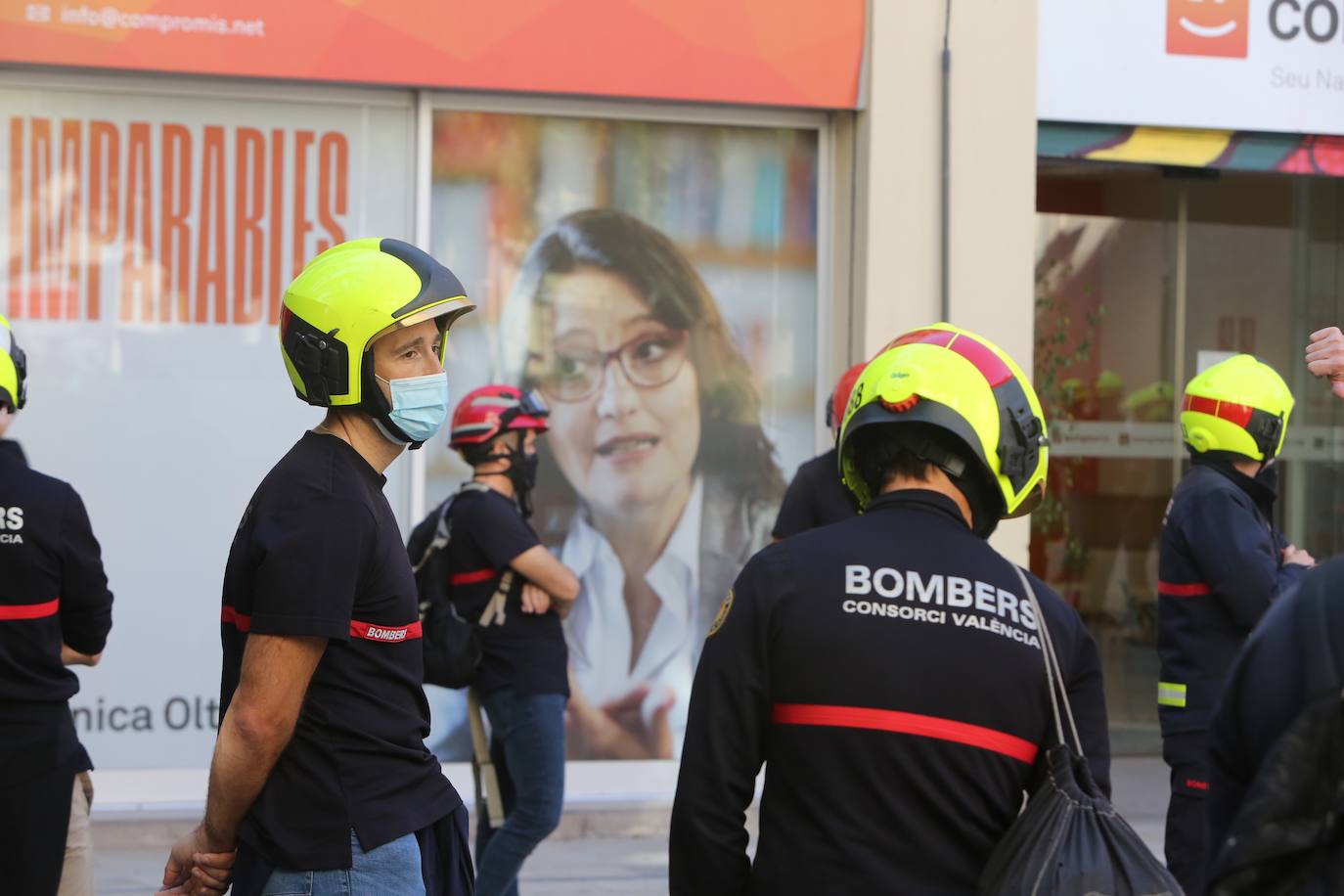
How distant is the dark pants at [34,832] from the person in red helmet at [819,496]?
2.88 m

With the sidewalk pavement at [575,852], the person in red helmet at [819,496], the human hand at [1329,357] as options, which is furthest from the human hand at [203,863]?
the sidewalk pavement at [575,852]

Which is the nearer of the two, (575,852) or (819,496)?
(819,496)

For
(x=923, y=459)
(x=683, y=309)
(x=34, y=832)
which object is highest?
(x=683, y=309)

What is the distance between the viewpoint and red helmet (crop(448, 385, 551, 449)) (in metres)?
5.59

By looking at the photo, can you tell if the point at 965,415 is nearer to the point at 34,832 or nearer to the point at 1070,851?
the point at 1070,851

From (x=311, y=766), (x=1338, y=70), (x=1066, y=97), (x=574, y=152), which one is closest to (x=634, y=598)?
(x=574, y=152)

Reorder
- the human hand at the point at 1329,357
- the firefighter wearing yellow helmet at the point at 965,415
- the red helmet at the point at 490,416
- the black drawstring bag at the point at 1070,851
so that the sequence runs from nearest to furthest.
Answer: the black drawstring bag at the point at 1070,851
the firefighter wearing yellow helmet at the point at 965,415
the human hand at the point at 1329,357
the red helmet at the point at 490,416

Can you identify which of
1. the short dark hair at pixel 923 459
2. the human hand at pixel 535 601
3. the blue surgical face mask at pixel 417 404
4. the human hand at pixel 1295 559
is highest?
the blue surgical face mask at pixel 417 404

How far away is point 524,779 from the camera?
216 inches

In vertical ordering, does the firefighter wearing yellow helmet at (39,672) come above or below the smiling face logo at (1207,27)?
below

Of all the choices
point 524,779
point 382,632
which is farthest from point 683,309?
point 382,632

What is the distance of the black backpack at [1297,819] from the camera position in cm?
165

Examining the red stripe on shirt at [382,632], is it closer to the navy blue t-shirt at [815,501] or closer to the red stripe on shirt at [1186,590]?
the red stripe on shirt at [1186,590]

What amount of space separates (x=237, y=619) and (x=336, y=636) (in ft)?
0.82
